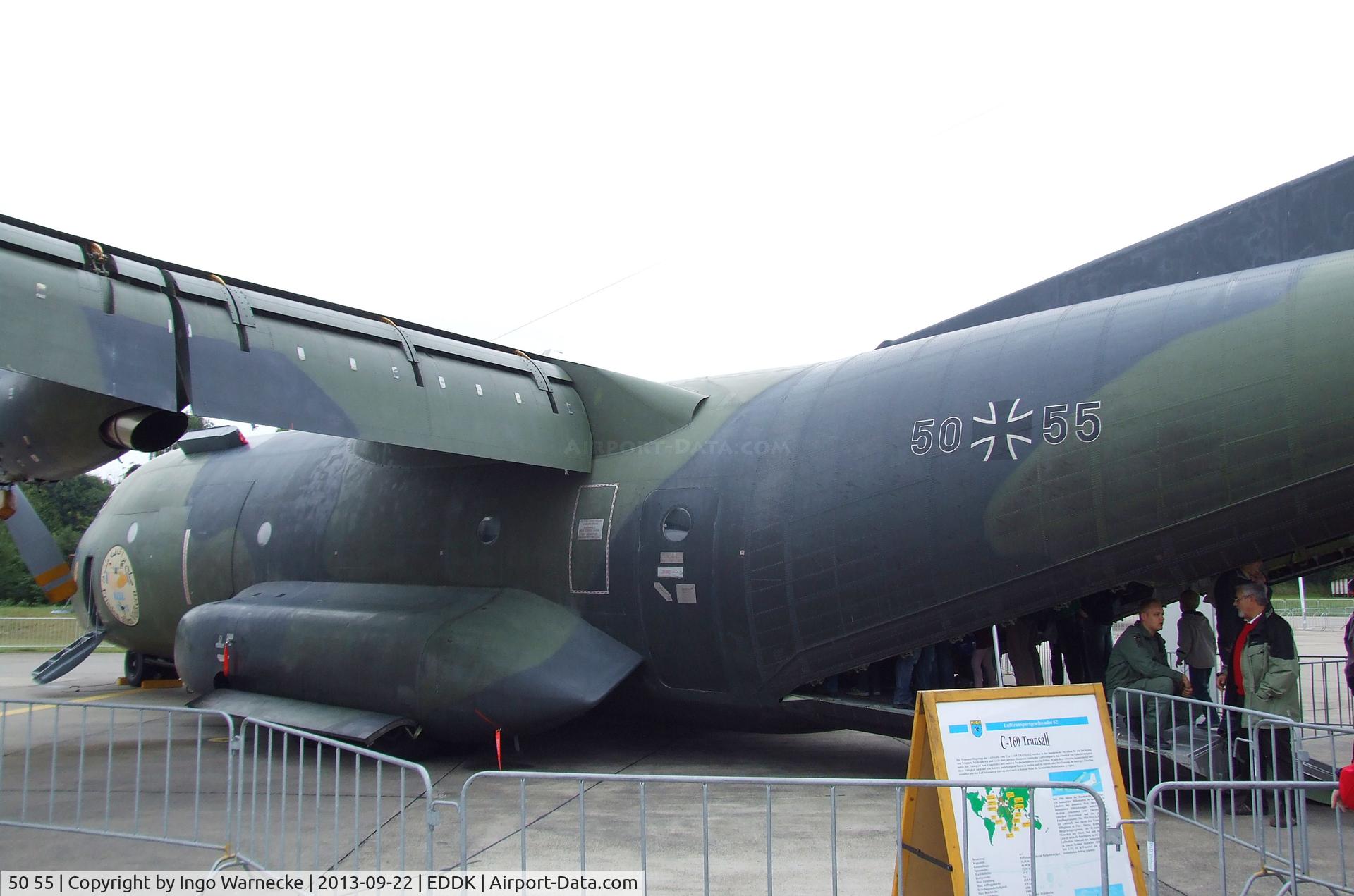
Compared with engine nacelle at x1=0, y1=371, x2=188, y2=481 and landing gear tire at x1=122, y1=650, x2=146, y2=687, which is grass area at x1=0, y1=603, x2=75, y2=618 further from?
engine nacelle at x1=0, y1=371, x2=188, y2=481

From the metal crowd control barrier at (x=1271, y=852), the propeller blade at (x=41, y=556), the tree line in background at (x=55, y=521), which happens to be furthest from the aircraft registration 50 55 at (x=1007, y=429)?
the tree line in background at (x=55, y=521)

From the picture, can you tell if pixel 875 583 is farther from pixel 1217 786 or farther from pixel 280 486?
pixel 280 486

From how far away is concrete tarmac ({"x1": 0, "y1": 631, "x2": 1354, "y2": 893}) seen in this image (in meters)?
6.33

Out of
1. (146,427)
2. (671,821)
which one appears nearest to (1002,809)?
(671,821)

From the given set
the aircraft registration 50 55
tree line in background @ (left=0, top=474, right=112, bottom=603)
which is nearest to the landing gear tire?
the aircraft registration 50 55

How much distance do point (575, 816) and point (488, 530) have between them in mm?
3807

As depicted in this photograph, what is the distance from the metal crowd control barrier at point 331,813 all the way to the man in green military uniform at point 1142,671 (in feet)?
18.0

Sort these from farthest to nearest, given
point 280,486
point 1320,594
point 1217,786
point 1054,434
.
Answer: point 1320,594 → point 280,486 → point 1054,434 → point 1217,786

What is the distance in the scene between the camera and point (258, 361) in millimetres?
8562

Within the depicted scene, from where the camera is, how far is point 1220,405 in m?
7.13

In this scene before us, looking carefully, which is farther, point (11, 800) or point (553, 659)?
point (553, 659)

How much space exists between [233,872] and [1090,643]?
7.15 meters

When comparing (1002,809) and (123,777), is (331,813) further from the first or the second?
(1002,809)

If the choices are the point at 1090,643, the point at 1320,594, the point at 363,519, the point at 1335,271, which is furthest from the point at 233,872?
the point at 1320,594
